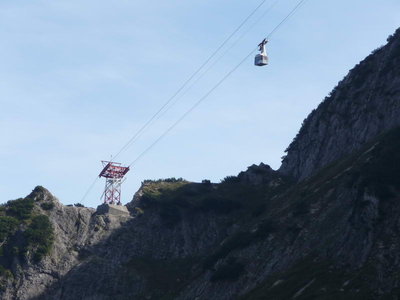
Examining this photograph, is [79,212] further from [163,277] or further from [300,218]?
[300,218]

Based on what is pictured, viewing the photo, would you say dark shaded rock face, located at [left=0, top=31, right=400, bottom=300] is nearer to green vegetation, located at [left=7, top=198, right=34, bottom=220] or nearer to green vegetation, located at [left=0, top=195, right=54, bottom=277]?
green vegetation, located at [left=0, top=195, right=54, bottom=277]

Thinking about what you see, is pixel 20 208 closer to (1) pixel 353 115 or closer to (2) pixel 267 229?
(2) pixel 267 229

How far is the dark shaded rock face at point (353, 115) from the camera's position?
111 m

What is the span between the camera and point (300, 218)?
96500 millimetres

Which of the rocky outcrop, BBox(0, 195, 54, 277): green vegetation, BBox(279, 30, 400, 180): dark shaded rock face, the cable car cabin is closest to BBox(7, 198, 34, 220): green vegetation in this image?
BBox(0, 195, 54, 277): green vegetation

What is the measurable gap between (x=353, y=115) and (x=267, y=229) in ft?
89.0

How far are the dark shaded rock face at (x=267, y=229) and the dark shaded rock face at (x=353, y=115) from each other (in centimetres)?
21

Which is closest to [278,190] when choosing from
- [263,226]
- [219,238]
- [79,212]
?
[219,238]

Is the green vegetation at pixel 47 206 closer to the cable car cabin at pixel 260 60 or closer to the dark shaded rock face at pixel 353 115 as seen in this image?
the dark shaded rock face at pixel 353 115

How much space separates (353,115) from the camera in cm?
11719

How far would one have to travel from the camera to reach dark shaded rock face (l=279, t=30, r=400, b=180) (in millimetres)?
110812

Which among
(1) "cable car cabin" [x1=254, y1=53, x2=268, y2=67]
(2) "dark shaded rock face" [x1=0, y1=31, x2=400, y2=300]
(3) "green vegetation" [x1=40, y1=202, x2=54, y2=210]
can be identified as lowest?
(2) "dark shaded rock face" [x1=0, y1=31, x2=400, y2=300]

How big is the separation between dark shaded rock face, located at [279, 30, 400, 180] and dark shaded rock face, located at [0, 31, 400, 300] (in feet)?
0.68

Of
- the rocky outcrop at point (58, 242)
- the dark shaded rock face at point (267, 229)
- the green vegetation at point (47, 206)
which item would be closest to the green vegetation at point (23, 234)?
the dark shaded rock face at point (267, 229)
